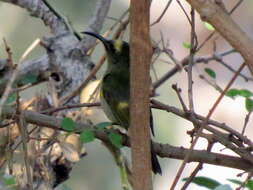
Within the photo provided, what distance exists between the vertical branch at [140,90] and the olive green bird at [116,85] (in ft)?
4.49

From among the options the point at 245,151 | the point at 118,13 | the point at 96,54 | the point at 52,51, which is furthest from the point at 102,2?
the point at 118,13

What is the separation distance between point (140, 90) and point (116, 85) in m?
2.11

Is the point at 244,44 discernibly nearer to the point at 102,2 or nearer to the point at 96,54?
the point at 102,2

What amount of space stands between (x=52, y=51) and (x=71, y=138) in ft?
1.87

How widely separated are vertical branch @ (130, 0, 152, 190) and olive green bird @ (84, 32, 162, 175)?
1.37 meters

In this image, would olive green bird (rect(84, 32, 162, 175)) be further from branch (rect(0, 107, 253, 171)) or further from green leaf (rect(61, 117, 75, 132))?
green leaf (rect(61, 117, 75, 132))

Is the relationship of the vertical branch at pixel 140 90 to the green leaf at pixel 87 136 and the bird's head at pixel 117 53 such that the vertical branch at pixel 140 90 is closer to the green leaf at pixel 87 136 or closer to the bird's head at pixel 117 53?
the green leaf at pixel 87 136

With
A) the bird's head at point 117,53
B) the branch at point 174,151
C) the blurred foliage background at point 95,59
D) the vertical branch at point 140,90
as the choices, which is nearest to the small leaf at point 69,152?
the branch at point 174,151

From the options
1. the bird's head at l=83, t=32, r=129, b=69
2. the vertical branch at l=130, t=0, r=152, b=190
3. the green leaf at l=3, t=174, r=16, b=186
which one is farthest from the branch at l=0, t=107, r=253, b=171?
the bird's head at l=83, t=32, r=129, b=69

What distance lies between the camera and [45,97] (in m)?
3.43

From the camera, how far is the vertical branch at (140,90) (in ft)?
5.70

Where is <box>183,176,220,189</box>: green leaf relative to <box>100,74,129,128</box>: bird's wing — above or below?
below

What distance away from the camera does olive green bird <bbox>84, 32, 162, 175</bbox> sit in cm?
362

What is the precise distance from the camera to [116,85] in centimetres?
395
